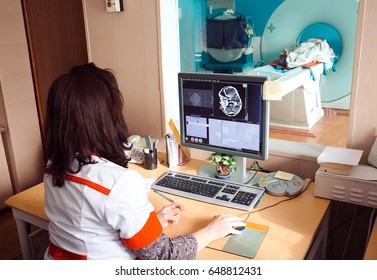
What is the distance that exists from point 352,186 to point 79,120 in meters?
1.06

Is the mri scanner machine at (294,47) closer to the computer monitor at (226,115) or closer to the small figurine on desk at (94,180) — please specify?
the computer monitor at (226,115)

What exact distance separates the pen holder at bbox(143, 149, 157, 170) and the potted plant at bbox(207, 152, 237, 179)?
0.31 meters

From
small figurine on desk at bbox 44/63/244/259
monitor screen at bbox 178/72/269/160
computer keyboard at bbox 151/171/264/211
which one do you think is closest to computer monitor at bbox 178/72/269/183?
monitor screen at bbox 178/72/269/160

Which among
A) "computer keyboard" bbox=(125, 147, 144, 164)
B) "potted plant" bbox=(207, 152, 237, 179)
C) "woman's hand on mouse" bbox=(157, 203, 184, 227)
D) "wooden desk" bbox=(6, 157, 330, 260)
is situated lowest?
"wooden desk" bbox=(6, 157, 330, 260)

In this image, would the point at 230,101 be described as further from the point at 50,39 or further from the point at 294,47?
the point at 294,47

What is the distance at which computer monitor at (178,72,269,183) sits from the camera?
1.52 metres

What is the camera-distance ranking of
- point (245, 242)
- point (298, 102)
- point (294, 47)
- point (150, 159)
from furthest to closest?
1. point (294, 47)
2. point (298, 102)
3. point (150, 159)
4. point (245, 242)

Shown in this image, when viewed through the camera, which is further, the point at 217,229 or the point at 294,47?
the point at 294,47

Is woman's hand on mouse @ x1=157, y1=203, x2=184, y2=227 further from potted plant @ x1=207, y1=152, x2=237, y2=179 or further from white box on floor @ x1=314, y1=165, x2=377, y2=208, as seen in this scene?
white box on floor @ x1=314, y1=165, x2=377, y2=208

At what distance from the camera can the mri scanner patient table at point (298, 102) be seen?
3.00m

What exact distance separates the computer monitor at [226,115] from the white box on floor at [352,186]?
0.85 feet

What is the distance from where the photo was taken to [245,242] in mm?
1250

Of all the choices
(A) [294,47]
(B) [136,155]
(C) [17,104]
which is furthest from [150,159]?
(A) [294,47]

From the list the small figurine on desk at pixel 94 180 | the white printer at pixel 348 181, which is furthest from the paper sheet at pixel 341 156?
the small figurine on desk at pixel 94 180
